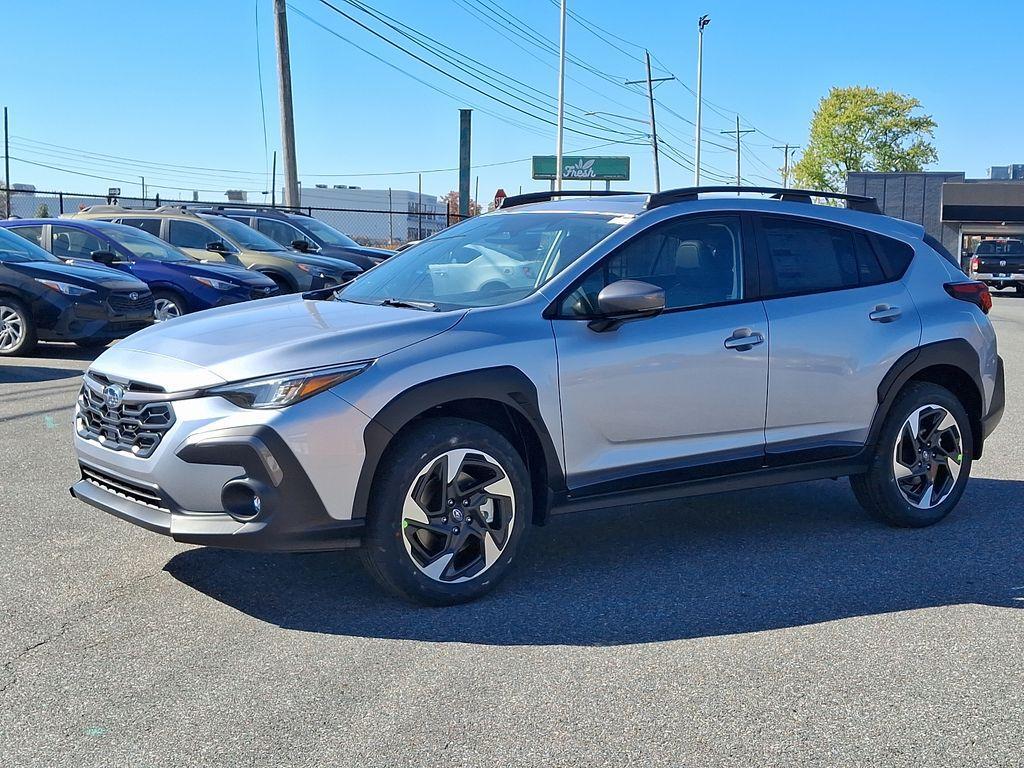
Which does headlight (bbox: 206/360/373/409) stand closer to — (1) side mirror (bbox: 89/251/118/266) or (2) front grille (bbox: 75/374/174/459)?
(2) front grille (bbox: 75/374/174/459)

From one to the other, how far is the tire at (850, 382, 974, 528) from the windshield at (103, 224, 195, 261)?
36.8 feet

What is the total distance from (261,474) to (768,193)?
10.4 feet

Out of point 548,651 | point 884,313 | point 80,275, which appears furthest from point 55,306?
point 548,651

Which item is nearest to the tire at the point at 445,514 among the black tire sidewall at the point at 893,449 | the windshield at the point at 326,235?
the black tire sidewall at the point at 893,449

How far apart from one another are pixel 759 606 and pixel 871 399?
1600 mm

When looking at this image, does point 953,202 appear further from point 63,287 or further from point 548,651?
point 548,651

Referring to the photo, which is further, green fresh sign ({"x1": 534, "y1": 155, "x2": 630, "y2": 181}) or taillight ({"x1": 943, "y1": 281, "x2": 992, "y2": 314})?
green fresh sign ({"x1": 534, "y1": 155, "x2": 630, "y2": 181})

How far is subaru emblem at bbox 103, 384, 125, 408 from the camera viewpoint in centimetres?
471

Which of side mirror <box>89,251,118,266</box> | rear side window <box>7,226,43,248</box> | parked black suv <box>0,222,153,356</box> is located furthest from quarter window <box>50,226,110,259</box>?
parked black suv <box>0,222,153,356</box>

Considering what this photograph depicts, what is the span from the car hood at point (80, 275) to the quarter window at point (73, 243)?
1.78 metres

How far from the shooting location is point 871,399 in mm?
5855

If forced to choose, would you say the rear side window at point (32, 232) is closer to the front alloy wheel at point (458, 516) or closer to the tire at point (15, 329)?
the tire at point (15, 329)

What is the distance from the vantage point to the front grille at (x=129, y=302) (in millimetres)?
12742

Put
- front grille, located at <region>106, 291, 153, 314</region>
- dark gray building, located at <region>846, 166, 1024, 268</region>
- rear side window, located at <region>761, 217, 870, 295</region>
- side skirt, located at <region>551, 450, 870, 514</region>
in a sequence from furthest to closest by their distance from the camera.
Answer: dark gray building, located at <region>846, 166, 1024, 268</region> < front grille, located at <region>106, 291, 153, 314</region> < rear side window, located at <region>761, 217, 870, 295</region> < side skirt, located at <region>551, 450, 870, 514</region>
